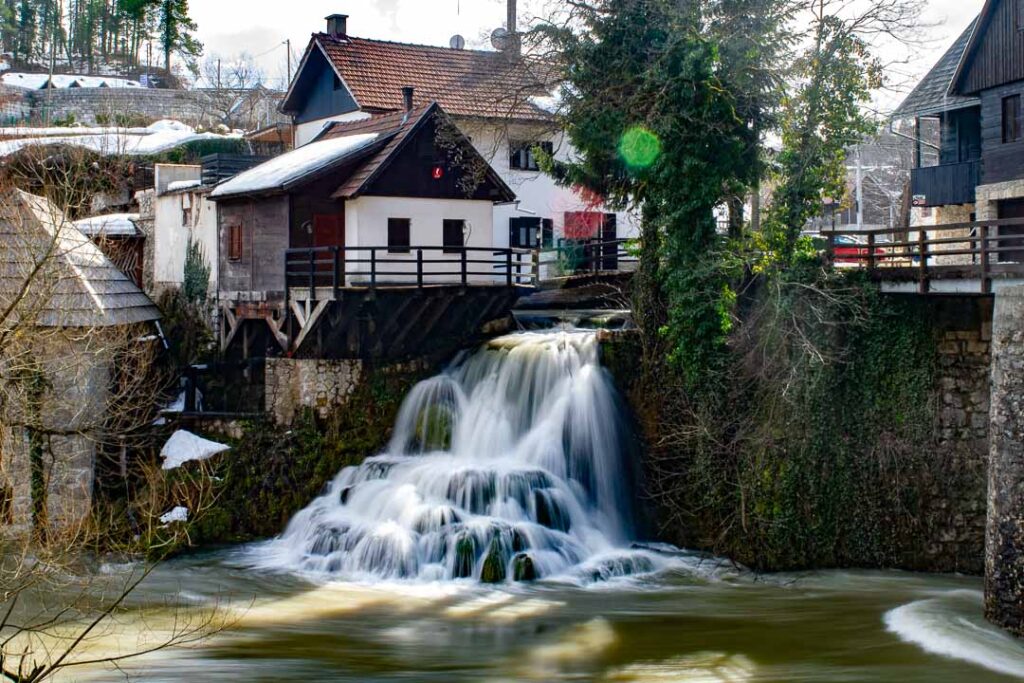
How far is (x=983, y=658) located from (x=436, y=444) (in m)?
11.1

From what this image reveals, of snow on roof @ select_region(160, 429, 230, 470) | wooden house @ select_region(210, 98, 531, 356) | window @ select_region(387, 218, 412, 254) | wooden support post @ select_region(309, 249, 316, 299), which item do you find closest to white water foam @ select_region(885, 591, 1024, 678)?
wooden house @ select_region(210, 98, 531, 356)

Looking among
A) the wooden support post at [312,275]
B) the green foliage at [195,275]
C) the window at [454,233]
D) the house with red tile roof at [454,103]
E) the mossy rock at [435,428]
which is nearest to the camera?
the mossy rock at [435,428]

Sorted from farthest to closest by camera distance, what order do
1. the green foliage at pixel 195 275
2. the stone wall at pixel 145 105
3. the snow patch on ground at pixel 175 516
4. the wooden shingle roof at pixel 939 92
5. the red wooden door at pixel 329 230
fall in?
the stone wall at pixel 145 105 < the wooden shingle roof at pixel 939 92 < the green foliage at pixel 195 275 < the red wooden door at pixel 329 230 < the snow patch on ground at pixel 175 516

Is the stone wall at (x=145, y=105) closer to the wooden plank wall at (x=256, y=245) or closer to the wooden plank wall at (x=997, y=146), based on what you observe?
the wooden plank wall at (x=256, y=245)

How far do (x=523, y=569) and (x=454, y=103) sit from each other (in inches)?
784

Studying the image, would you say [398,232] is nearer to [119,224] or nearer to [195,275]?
[195,275]

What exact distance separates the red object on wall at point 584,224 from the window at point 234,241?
37.7 feet

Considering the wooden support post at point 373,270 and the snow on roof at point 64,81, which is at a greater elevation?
the snow on roof at point 64,81

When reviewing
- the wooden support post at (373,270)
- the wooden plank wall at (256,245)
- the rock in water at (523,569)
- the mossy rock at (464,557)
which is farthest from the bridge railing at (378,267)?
the rock in water at (523,569)

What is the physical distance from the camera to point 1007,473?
598 inches

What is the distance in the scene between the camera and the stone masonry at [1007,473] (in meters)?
15.0

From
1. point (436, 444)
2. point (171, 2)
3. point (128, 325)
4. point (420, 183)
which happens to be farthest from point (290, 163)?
point (171, 2)

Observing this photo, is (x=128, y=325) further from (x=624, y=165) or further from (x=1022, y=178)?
(x=1022, y=178)

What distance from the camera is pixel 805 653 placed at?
1466 centimetres
